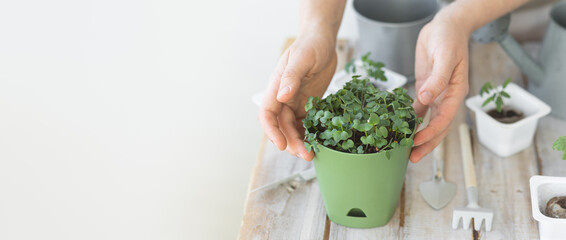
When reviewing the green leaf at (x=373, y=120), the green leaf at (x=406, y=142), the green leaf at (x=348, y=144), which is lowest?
the green leaf at (x=406, y=142)

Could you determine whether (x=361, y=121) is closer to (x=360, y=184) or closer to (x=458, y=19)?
(x=360, y=184)

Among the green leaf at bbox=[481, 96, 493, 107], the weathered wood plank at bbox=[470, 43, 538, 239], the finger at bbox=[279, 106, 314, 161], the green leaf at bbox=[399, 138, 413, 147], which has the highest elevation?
the finger at bbox=[279, 106, 314, 161]

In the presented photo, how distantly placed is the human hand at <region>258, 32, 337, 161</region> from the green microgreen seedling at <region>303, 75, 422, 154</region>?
0.18ft

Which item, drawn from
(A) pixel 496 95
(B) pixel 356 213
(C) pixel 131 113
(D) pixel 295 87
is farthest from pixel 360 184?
(C) pixel 131 113

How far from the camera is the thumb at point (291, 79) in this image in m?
1.09

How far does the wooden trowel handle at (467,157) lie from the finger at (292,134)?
36 cm

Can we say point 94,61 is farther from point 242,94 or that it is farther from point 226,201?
point 226,201

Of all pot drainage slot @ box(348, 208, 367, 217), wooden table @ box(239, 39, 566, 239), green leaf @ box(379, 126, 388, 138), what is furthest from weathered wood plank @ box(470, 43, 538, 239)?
green leaf @ box(379, 126, 388, 138)

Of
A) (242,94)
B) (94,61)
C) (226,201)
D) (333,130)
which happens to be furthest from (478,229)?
(94,61)

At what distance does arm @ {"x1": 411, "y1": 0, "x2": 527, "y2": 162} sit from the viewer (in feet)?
3.68

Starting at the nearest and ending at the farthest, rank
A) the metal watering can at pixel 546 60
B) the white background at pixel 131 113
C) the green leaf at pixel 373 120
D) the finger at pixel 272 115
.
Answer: the green leaf at pixel 373 120 < the finger at pixel 272 115 < the metal watering can at pixel 546 60 < the white background at pixel 131 113

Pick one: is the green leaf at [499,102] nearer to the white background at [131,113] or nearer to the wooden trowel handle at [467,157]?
the wooden trowel handle at [467,157]

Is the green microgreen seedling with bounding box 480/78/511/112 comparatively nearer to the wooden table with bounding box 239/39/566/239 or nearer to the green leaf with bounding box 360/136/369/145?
the wooden table with bounding box 239/39/566/239

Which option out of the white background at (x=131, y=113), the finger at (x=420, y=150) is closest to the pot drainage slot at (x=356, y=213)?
the finger at (x=420, y=150)
